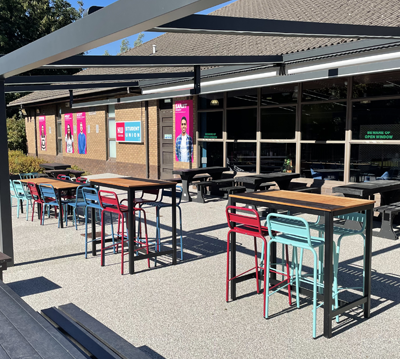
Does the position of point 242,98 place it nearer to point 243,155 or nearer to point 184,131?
point 243,155

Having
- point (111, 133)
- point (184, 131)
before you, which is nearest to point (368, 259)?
point (184, 131)

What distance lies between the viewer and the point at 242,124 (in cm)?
1235

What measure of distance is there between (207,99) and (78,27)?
9.92 m

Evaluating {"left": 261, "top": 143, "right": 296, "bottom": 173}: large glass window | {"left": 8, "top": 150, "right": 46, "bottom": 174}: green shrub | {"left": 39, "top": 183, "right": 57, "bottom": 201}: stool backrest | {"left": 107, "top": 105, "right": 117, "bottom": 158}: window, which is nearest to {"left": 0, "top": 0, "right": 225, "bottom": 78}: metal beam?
{"left": 39, "top": 183, "right": 57, "bottom": 201}: stool backrest

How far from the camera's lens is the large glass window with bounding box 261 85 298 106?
1092cm

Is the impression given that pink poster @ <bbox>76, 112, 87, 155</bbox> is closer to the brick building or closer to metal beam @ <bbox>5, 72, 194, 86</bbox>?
the brick building

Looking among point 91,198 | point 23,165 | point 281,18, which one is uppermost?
point 281,18

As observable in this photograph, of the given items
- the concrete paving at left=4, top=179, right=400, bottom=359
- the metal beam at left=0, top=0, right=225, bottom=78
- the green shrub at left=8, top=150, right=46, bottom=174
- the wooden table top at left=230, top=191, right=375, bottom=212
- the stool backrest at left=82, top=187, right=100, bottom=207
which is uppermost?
the metal beam at left=0, top=0, right=225, bottom=78

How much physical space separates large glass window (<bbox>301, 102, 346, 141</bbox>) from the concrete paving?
3.48 m

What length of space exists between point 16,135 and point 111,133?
11641mm

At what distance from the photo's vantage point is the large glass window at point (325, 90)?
9820mm

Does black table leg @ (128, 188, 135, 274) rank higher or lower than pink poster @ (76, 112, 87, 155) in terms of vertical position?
lower

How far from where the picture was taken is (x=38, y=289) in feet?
16.5

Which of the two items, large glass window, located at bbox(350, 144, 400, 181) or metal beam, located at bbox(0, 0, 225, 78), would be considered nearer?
metal beam, located at bbox(0, 0, 225, 78)
